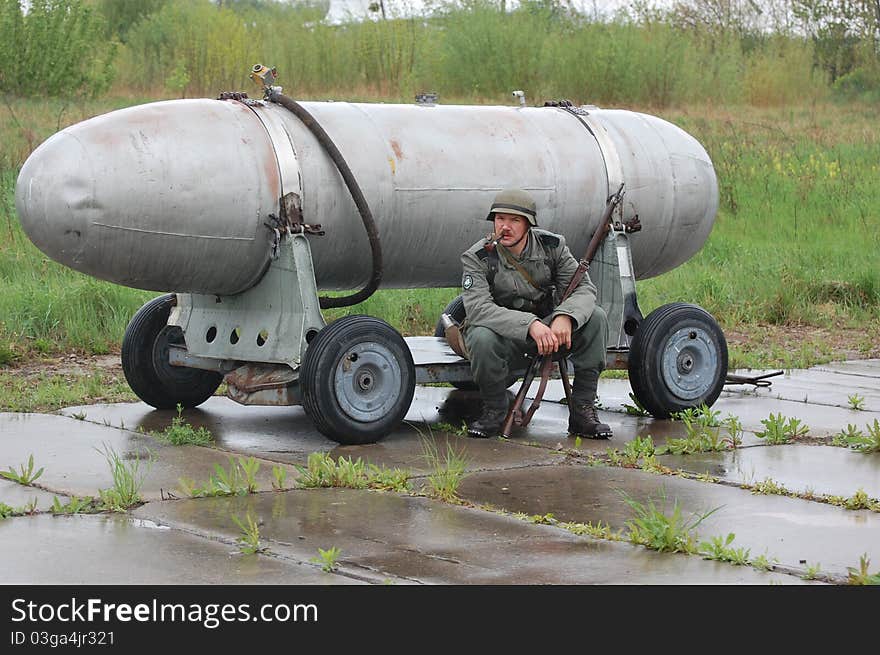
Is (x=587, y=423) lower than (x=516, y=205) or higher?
Answer: lower

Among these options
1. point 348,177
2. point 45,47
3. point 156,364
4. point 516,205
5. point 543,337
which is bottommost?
point 156,364

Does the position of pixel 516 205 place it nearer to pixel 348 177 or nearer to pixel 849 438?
pixel 348 177

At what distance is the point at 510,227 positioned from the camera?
7293mm

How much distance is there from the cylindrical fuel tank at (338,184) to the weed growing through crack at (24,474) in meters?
1.11

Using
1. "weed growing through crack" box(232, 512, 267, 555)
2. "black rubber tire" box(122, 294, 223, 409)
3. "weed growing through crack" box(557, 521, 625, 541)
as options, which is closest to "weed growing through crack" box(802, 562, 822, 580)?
"weed growing through crack" box(557, 521, 625, 541)

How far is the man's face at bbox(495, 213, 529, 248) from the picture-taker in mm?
7289

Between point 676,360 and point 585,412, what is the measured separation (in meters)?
0.78

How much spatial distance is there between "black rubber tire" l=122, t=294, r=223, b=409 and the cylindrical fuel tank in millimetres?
771

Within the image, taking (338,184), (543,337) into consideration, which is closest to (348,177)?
(338,184)

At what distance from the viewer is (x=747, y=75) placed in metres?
28.3

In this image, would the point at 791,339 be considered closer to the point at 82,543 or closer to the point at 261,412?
the point at 261,412

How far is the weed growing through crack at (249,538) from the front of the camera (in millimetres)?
4992

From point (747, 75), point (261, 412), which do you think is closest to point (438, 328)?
point (261, 412)

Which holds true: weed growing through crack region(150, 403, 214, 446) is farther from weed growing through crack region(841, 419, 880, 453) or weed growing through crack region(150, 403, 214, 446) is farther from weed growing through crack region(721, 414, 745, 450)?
weed growing through crack region(841, 419, 880, 453)
